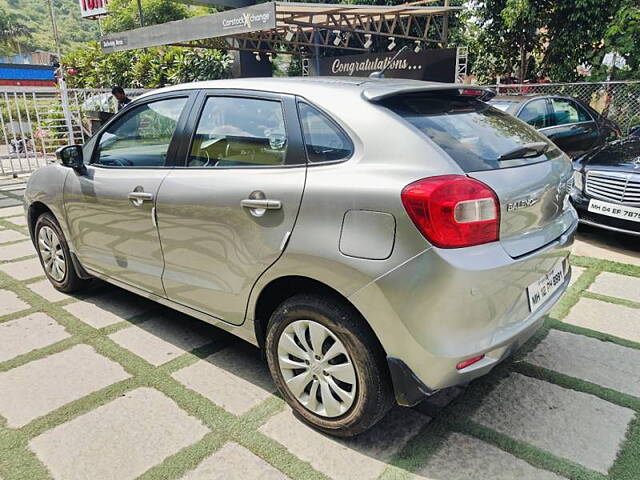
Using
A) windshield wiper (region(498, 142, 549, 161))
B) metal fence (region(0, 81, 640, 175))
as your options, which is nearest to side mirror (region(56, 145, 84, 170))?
windshield wiper (region(498, 142, 549, 161))

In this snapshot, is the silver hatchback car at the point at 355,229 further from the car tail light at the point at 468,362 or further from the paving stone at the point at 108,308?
the paving stone at the point at 108,308

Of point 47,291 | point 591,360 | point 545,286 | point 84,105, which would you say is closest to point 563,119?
point 591,360

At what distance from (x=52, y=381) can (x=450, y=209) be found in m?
2.43

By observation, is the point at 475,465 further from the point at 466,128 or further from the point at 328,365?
the point at 466,128

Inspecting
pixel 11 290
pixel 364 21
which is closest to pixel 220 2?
pixel 364 21

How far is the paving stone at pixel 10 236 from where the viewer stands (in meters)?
5.75

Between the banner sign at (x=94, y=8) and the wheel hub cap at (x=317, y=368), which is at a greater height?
the banner sign at (x=94, y=8)

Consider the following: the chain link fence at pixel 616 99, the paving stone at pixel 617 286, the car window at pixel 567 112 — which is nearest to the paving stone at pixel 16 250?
the paving stone at pixel 617 286

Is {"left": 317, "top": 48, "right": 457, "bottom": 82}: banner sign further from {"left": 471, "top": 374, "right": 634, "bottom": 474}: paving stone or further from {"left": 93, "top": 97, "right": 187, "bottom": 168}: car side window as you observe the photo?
{"left": 471, "top": 374, "right": 634, "bottom": 474}: paving stone

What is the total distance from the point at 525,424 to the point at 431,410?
441 millimetres

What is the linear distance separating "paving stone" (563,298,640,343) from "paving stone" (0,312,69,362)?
3.56 m

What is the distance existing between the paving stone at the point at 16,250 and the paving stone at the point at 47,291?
105 centimetres

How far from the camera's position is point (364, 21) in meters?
14.2

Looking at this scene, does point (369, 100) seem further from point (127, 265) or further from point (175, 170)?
point (127, 265)
